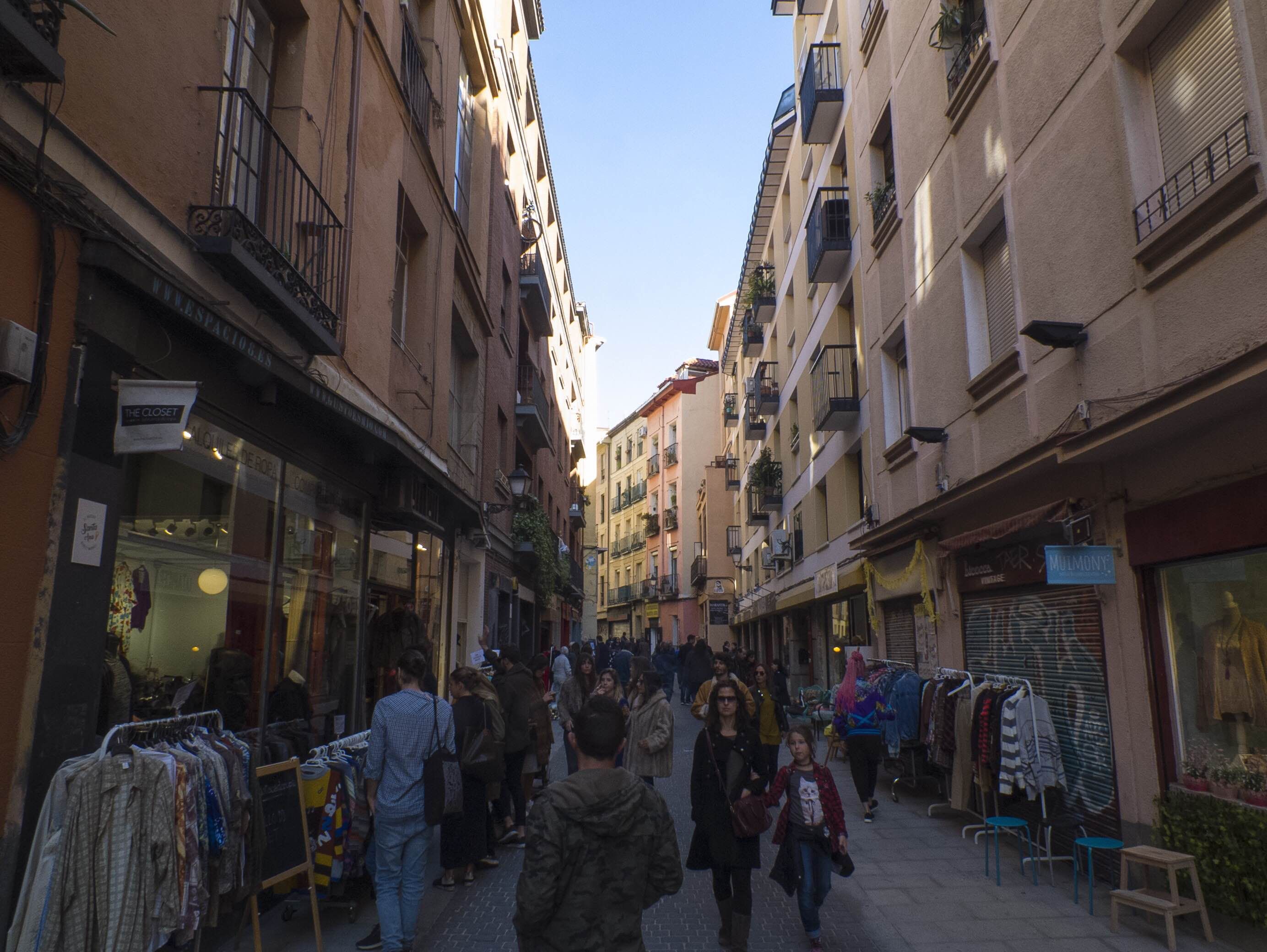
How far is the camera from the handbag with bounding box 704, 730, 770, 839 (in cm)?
568

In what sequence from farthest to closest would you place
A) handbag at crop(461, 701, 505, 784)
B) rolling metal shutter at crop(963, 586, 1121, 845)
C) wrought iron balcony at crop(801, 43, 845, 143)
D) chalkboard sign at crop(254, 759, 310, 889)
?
1. wrought iron balcony at crop(801, 43, 845, 143)
2. rolling metal shutter at crop(963, 586, 1121, 845)
3. handbag at crop(461, 701, 505, 784)
4. chalkboard sign at crop(254, 759, 310, 889)

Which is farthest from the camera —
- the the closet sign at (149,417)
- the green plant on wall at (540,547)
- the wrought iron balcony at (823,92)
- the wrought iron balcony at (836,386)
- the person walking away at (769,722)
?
the green plant on wall at (540,547)

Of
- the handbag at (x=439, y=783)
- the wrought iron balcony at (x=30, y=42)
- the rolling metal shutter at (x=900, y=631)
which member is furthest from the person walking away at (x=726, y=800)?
the rolling metal shutter at (x=900, y=631)

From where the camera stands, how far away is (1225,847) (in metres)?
5.91

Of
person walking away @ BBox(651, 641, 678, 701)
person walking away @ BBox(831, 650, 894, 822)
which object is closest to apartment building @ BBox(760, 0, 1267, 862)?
person walking away @ BBox(831, 650, 894, 822)

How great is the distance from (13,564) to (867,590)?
1286cm

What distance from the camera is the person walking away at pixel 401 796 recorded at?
5383 millimetres

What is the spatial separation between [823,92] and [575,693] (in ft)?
44.2

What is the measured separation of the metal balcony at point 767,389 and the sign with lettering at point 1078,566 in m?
19.0

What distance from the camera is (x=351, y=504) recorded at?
9.17m

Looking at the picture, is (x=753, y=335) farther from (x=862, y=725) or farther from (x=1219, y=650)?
(x=1219, y=650)

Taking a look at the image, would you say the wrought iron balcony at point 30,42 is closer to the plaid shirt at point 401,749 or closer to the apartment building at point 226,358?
the apartment building at point 226,358

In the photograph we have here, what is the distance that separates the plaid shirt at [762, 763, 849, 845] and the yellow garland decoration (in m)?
5.93

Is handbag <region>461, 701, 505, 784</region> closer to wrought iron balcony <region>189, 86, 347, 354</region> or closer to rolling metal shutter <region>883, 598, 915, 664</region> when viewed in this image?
wrought iron balcony <region>189, 86, 347, 354</region>
